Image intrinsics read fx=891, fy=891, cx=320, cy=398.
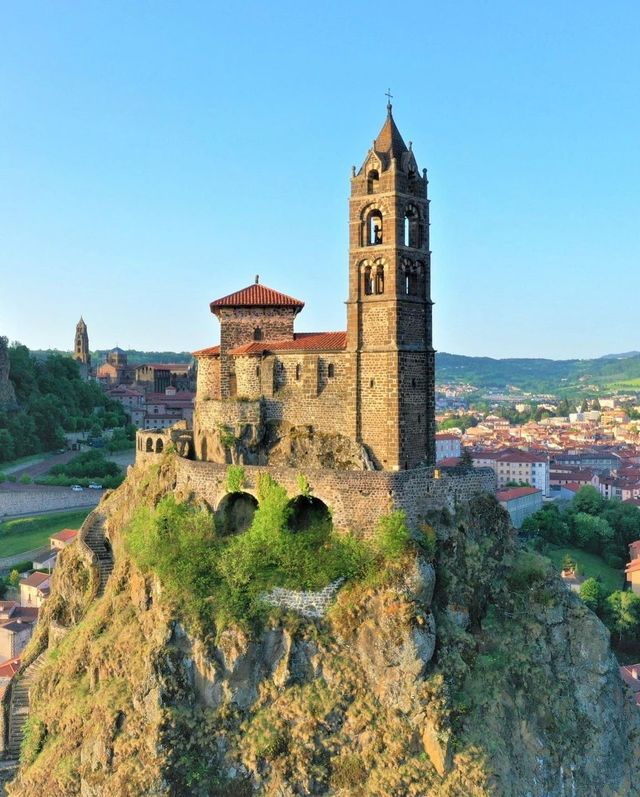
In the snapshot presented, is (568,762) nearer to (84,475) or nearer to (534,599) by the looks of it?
(534,599)

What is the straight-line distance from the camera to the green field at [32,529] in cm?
7312

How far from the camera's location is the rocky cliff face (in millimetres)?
32625

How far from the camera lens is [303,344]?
139ft

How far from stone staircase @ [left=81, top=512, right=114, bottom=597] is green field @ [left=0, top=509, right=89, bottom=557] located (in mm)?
29847

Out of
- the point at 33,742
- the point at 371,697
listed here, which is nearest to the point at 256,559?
Answer: the point at 371,697

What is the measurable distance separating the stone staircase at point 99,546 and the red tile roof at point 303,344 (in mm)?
11308

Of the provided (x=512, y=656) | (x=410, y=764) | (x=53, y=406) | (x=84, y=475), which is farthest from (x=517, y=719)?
(x=53, y=406)

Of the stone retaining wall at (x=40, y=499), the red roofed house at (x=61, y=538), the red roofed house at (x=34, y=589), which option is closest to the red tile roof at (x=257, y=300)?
the red roofed house at (x=34, y=589)

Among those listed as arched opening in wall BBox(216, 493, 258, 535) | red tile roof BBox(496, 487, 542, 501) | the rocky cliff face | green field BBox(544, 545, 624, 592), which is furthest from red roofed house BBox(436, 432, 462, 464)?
arched opening in wall BBox(216, 493, 258, 535)

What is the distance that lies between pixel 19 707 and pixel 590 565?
60509 millimetres

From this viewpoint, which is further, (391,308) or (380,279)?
(380,279)

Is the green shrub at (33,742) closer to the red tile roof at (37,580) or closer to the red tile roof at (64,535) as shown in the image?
the red tile roof at (37,580)

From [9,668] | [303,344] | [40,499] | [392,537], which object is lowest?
[9,668]

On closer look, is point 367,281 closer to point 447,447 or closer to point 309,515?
point 309,515
